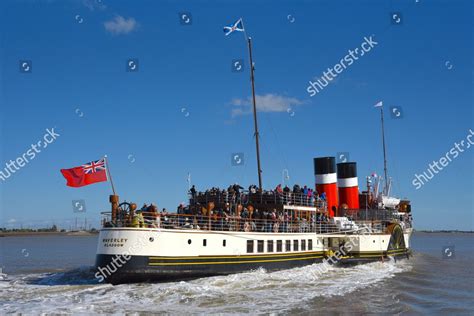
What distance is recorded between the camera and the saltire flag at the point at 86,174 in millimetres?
22656

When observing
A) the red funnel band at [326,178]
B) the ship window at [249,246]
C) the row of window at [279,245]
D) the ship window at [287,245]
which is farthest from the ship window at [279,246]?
the red funnel band at [326,178]

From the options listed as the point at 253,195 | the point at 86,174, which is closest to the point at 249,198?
the point at 253,195

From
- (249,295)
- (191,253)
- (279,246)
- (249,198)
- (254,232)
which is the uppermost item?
(249,198)

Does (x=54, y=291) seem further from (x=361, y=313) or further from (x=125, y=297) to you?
(x=361, y=313)

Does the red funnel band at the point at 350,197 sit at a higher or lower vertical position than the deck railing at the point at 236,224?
higher

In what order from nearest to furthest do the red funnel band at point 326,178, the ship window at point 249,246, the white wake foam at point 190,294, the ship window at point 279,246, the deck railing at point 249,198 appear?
the white wake foam at point 190,294, the ship window at point 249,246, the ship window at point 279,246, the deck railing at point 249,198, the red funnel band at point 326,178

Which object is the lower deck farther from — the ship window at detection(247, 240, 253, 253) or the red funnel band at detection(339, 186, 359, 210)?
the red funnel band at detection(339, 186, 359, 210)

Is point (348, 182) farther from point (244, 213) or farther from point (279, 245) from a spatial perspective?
point (244, 213)

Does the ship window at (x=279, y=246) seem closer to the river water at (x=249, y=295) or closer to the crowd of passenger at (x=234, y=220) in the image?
the crowd of passenger at (x=234, y=220)

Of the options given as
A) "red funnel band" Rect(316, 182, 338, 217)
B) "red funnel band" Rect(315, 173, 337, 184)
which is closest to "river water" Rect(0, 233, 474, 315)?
"red funnel band" Rect(316, 182, 338, 217)

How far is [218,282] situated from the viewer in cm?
2361

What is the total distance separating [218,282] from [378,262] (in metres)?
15.5

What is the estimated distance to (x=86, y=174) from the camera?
22922 mm

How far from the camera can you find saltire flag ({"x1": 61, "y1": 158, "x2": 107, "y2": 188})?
22.7 m
